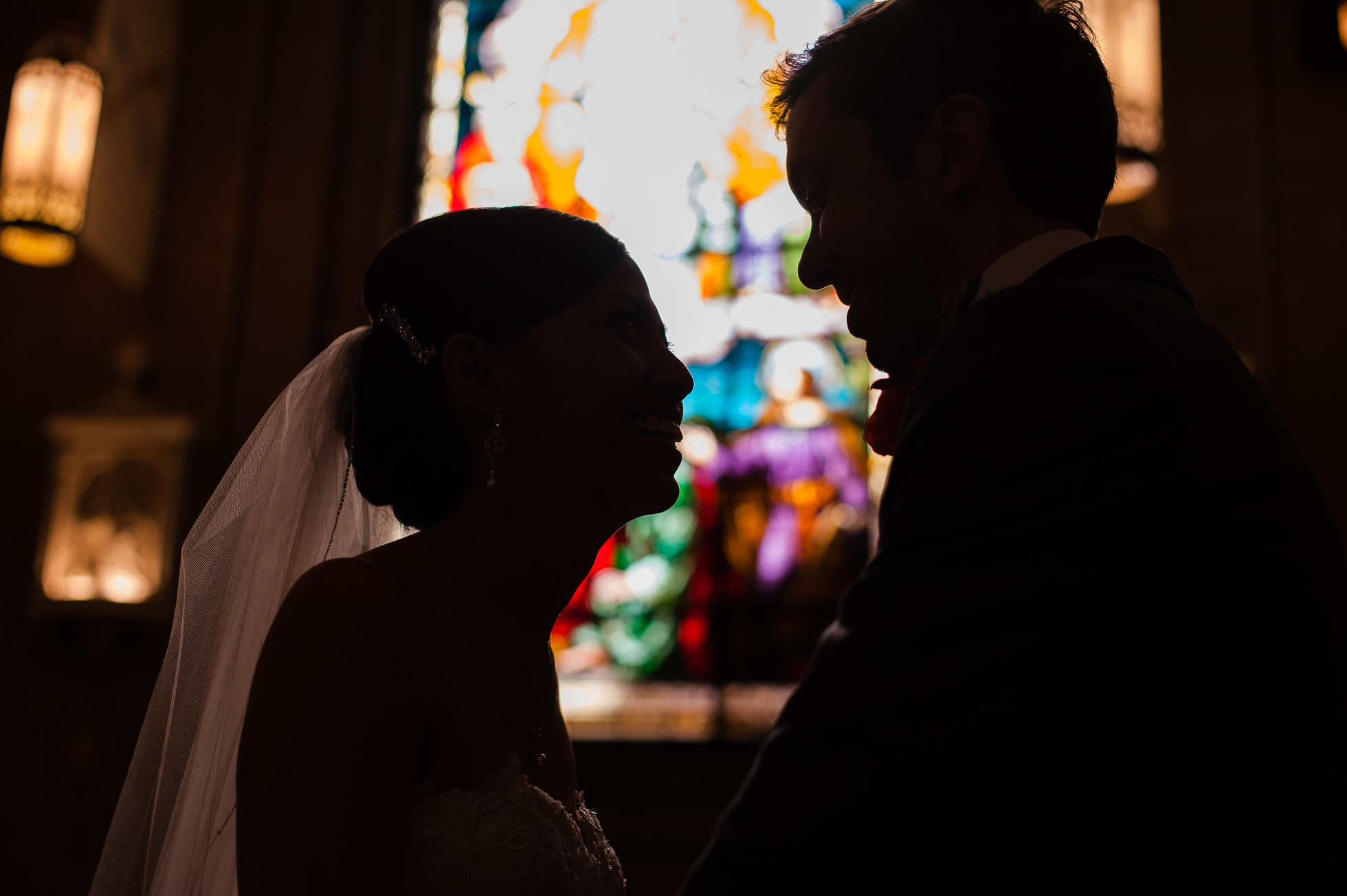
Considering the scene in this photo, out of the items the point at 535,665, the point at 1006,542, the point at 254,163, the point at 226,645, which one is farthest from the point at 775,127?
the point at 254,163

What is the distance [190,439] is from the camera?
639cm

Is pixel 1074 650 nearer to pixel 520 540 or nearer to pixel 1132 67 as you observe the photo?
pixel 520 540

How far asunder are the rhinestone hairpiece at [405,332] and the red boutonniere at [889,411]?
0.79m

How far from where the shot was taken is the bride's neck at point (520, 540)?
1887 mm

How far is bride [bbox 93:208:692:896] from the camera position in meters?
1.51

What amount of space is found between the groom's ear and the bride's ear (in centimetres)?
79

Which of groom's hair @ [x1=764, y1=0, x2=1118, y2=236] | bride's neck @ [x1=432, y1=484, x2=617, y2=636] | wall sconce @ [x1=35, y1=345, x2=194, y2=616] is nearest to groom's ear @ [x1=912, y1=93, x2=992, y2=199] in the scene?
groom's hair @ [x1=764, y1=0, x2=1118, y2=236]

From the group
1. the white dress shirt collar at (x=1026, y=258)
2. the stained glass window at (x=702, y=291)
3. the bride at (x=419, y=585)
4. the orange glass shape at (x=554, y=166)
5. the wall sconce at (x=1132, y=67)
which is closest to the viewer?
the white dress shirt collar at (x=1026, y=258)

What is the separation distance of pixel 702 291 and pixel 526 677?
5052mm

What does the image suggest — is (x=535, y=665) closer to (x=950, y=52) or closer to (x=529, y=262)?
(x=529, y=262)

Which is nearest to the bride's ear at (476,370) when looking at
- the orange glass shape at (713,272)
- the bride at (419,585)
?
the bride at (419,585)

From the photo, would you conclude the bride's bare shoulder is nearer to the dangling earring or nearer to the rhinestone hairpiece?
the dangling earring

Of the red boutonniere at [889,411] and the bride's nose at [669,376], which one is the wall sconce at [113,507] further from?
the red boutonniere at [889,411]

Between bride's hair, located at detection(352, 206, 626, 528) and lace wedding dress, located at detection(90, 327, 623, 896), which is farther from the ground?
bride's hair, located at detection(352, 206, 626, 528)
